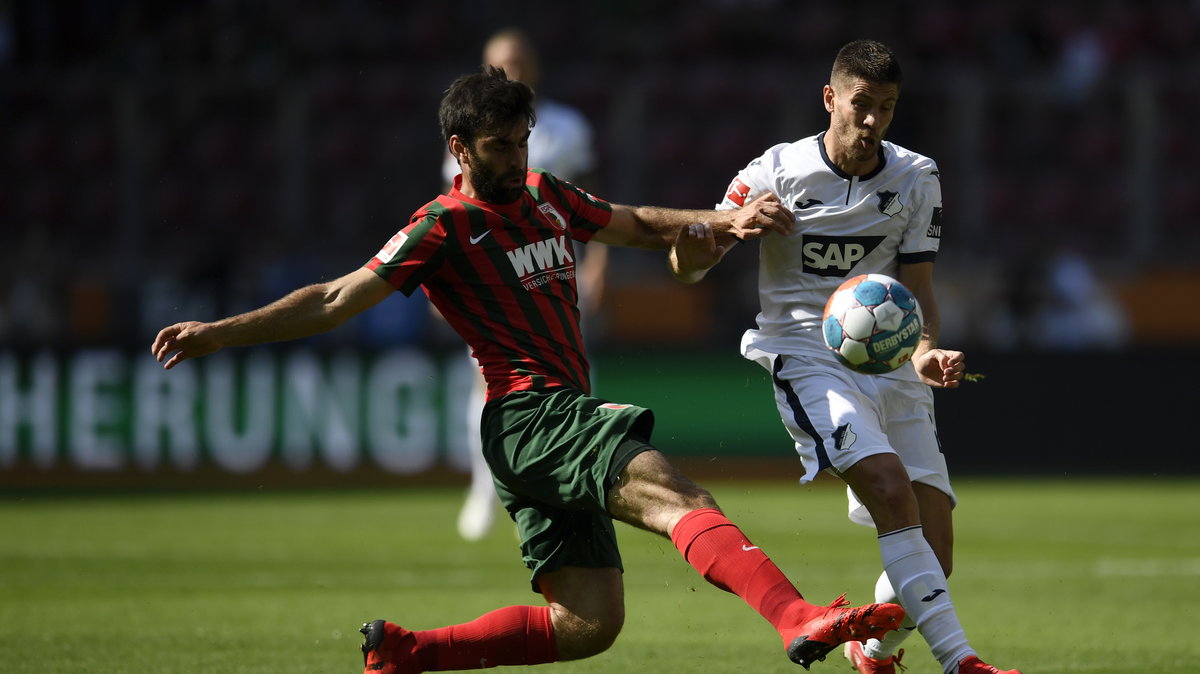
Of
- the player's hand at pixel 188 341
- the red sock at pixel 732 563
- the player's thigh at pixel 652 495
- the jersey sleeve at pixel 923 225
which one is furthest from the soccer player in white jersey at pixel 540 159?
the red sock at pixel 732 563

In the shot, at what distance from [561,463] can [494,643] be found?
73 centimetres

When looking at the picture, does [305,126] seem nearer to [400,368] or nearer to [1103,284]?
[400,368]

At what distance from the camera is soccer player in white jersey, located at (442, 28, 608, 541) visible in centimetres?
884

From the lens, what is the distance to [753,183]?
5.55m

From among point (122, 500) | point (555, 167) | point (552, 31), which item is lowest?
point (122, 500)

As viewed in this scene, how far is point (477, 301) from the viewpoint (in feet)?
16.4

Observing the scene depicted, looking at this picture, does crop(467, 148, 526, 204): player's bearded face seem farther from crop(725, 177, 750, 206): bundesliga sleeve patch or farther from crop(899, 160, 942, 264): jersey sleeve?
crop(899, 160, 942, 264): jersey sleeve

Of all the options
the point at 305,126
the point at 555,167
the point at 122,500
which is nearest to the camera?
the point at 555,167

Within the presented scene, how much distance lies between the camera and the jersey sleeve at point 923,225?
5.38m

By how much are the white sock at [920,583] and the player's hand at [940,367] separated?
0.47 meters

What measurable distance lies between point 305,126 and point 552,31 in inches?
Result: 146

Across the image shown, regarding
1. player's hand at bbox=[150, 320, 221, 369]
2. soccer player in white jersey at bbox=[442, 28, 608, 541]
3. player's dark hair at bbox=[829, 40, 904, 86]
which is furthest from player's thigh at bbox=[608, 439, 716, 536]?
soccer player in white jersey at bbox=[442, 28, 608, 541]

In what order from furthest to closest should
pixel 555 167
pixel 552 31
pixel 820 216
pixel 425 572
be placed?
1. pixel 552 31
2. pixel 555 167
3. pixel 425 572
4. pixel 820 216

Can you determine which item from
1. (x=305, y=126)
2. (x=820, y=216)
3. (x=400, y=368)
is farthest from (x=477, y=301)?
(x=305, y=126)
